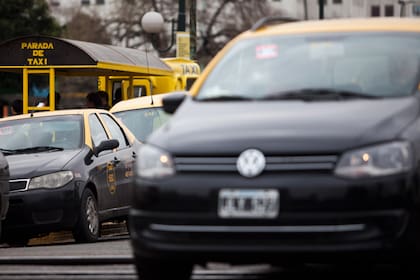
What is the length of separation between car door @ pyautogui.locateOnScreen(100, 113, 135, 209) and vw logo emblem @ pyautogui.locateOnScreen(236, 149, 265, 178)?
969cm

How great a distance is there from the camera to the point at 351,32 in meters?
9.69

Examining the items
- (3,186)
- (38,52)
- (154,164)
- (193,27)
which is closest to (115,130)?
(3,186)

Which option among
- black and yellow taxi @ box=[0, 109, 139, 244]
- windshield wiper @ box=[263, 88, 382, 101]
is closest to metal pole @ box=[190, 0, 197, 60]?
black and yellow taxi @ box=[0, 109, 139, 244]

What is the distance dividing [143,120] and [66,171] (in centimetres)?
587

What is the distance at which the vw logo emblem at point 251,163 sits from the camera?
8086 millimetres

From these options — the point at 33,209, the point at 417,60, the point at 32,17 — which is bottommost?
the point at 33,209

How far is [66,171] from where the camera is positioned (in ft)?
53.1

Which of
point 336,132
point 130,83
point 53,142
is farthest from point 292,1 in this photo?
point 336,132

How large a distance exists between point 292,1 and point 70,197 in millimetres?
126770

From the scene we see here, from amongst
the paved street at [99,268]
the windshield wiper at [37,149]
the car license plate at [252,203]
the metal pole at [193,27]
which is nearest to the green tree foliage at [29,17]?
Result: the metal pole at [193,27]

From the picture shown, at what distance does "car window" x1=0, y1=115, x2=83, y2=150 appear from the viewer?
1705cm

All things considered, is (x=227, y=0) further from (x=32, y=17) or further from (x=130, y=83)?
(x=130, y=83)

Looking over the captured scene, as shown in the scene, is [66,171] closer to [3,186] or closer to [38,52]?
[3,186]

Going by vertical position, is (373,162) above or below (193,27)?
below
